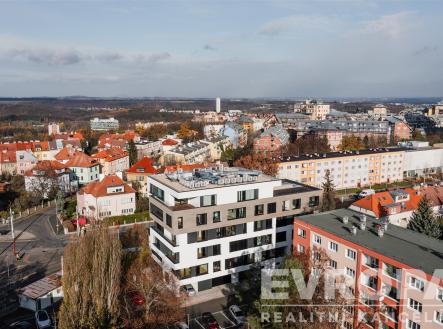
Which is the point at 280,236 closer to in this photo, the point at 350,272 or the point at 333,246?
the point at 333,246

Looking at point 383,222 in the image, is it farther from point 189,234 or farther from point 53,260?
point 53,260

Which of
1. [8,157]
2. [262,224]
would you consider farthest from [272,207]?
[8,157]

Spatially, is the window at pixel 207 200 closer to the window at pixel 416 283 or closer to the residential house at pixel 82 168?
the window at pixel 416 283

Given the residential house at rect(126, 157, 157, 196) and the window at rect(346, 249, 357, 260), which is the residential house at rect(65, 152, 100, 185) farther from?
the window at rect(346, 249, 357, 260)

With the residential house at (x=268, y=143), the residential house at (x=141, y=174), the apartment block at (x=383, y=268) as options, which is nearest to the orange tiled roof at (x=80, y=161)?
the residential house at (x=141, y=174)

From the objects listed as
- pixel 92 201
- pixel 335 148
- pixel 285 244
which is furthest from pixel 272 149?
pixel 285 244

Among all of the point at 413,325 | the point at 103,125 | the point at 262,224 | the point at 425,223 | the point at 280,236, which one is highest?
the point at 103,125

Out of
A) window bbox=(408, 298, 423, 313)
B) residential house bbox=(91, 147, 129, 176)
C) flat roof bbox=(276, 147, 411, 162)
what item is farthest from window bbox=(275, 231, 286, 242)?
residential house bbox=(91, 147, 129, 176)
